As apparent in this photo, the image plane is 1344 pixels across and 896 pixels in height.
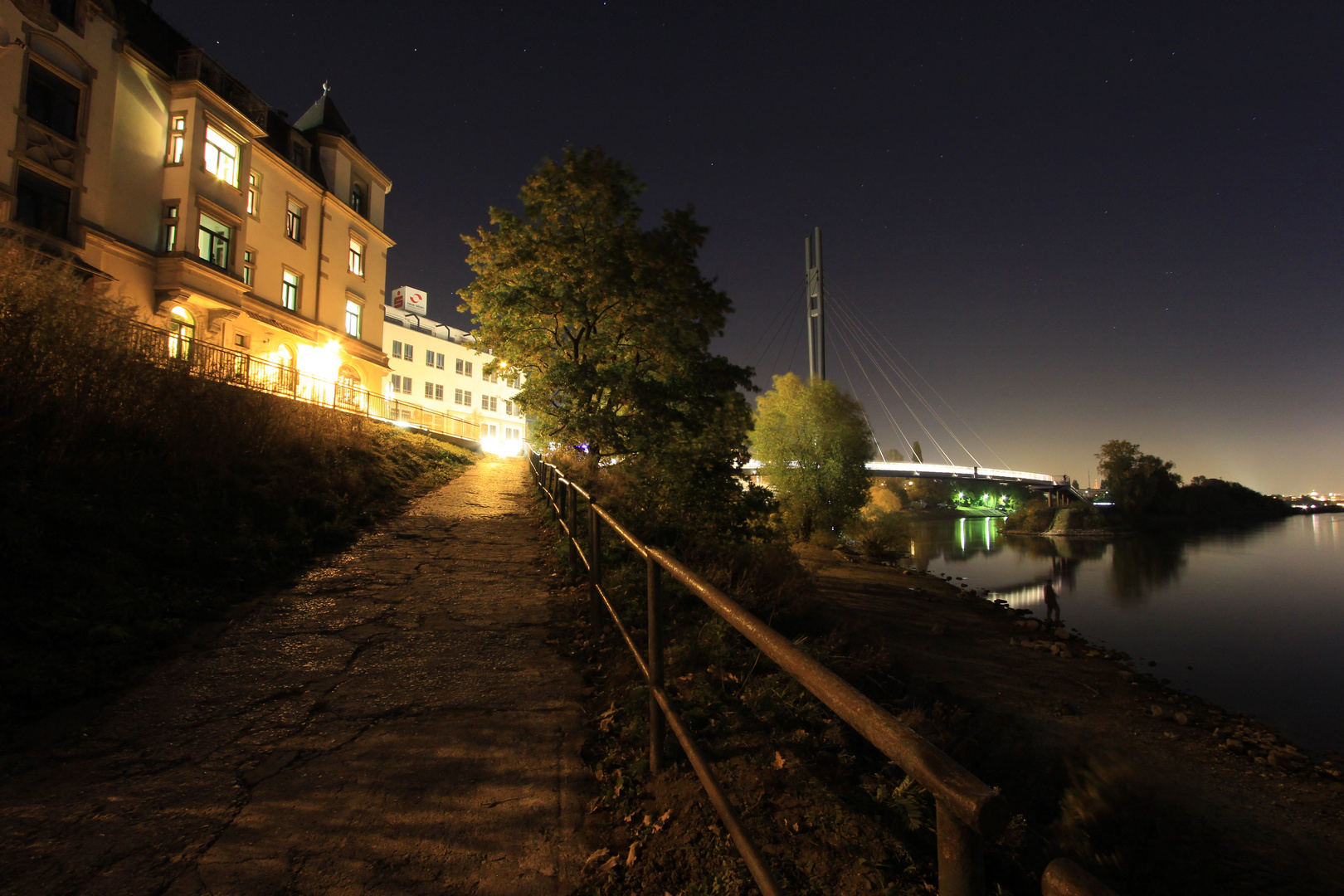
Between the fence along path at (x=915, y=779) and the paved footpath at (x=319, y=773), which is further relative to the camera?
the paved footpath at (x=319, y=773)

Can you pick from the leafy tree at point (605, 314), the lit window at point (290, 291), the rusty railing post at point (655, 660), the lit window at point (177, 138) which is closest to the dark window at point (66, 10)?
the lit window at point (177, 138)

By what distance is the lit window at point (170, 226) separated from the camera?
19.2m

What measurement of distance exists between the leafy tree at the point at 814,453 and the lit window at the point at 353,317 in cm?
2000

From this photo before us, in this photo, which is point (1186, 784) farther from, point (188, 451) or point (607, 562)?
point (188, 451)

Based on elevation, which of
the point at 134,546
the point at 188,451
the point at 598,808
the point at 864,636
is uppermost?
the point at 188,451

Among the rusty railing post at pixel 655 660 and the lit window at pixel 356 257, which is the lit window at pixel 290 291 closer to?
the lit window at pixel 356 257

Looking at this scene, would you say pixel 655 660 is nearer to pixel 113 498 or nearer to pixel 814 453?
pixel 113 498

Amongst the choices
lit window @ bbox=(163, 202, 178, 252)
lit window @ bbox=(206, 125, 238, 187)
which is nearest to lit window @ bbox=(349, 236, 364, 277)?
lit window @ bbox=(206, 125, 238, 187)

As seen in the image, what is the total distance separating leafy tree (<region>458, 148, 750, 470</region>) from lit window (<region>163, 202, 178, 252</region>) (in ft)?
42.5

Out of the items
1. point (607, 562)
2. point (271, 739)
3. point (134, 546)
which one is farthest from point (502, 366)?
point (271, 739)

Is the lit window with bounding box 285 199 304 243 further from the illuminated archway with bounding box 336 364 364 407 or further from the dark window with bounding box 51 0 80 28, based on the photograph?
the dark window with bounding box 51 0 80 28

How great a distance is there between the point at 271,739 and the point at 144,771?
0.54 meters

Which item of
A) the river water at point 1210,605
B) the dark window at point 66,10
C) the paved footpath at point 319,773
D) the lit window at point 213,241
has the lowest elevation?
the river water at point 1210,605

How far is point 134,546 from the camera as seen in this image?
582 centimetres
